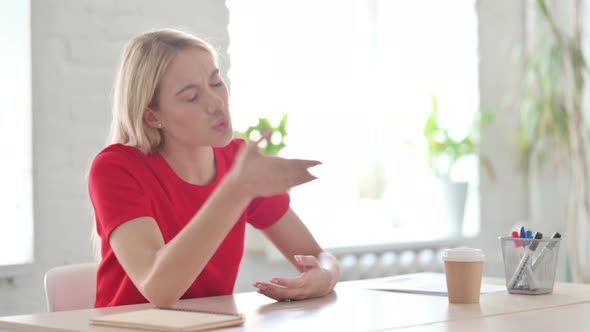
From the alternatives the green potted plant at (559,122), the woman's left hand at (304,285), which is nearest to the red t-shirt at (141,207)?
the woman's left hand at (304,285)

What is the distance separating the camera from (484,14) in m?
4.33

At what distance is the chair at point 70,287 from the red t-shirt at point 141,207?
53mm

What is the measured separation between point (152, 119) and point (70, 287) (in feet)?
1.39

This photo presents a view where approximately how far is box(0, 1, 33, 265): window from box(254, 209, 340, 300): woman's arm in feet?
3.16

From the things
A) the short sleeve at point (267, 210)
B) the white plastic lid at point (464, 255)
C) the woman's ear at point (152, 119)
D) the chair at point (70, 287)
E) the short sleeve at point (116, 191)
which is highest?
the woman's ear at point (152, 119)

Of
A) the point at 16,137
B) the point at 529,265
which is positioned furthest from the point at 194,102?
the point at 16,137

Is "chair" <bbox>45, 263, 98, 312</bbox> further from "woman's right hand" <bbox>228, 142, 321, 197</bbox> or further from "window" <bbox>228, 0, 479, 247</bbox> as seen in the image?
"window" <bbox>228, 0, 479, 247</bbox>

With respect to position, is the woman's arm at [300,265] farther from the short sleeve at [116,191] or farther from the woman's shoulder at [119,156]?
the woman's shoulder at [119,156]

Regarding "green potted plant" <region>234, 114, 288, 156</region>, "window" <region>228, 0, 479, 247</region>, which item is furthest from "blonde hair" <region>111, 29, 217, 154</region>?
"window" <region>228, 0, 479, 247</region>

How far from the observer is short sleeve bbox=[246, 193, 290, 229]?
7.02 ft

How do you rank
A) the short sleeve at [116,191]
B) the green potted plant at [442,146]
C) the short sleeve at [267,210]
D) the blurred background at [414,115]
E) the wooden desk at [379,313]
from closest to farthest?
1. the wooden desk at [379,313]
2. the short sleeve at [116,191]
3. the short sleeve at [267,210]
4. the blurred background at [414,115]
5. the green potted plant at [442,146]

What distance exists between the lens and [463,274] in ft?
5.49

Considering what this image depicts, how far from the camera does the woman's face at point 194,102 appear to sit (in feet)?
6.35

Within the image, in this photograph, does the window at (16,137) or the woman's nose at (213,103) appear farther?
the window at (16,137)
